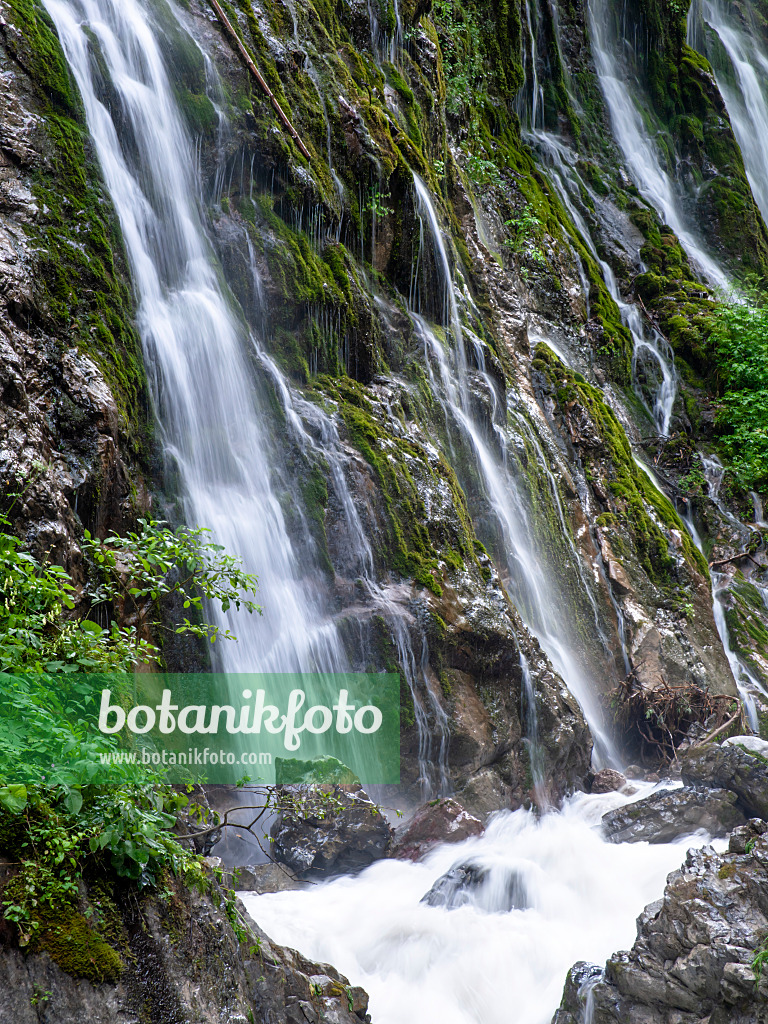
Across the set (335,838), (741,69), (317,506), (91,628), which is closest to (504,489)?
(317,506)

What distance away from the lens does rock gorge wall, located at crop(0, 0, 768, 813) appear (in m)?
5.66

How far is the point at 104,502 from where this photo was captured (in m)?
5.25

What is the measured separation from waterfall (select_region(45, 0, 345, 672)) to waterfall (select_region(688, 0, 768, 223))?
19.8 metres

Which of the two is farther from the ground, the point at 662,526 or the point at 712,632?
the point at 662,526

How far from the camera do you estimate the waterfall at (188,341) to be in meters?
6.49

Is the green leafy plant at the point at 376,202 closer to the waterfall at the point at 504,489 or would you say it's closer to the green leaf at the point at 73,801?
the waterfall at the point at 504,489

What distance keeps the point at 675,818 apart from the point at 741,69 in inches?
1023

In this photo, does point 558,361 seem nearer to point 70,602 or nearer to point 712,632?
point 712,632

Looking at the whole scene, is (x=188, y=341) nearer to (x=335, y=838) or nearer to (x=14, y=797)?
(x=335, y=838)

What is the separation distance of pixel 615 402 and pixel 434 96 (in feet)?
19.7

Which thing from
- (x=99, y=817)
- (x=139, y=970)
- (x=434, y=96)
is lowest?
(x=139, y=970)

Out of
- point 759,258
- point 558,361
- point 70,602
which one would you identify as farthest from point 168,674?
point 759,258

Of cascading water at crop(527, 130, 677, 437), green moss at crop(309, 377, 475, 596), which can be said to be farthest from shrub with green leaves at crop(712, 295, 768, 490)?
green moss at crop(309, 377, 475, 596)

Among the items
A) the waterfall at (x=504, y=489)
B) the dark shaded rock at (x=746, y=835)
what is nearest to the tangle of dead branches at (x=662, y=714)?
the waterfall at (x=504, y=489)
